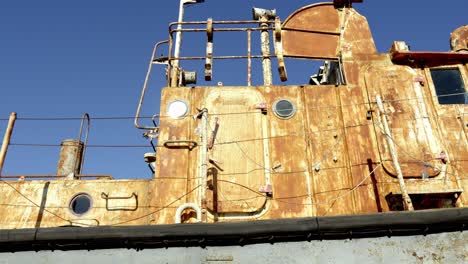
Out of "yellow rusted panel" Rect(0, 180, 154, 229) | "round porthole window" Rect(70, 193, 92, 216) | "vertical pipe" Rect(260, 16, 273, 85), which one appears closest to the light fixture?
"vertical pipe" Rect(260, 16, 273, 85)

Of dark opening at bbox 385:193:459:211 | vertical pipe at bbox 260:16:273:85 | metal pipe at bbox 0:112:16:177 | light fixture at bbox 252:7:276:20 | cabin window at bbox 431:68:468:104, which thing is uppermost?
light fixture at bbox 252:7:276:20

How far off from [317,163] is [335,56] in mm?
2494

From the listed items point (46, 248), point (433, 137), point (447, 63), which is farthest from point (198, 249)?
point (447, 63)

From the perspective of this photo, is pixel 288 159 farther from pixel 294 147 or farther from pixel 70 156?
pixel 70 156

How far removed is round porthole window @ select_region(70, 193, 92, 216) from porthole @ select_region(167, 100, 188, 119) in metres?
2.02

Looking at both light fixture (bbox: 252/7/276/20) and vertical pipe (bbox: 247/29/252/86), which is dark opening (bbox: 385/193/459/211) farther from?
light fixture (bbox: 252/7/276/20)

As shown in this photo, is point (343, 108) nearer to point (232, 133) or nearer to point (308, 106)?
point (308, 106)

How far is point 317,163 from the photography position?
6324 millimetres

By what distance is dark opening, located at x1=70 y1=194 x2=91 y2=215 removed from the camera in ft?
20.7

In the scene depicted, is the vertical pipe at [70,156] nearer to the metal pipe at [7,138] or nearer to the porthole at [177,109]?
the metal pipe at [7,138]

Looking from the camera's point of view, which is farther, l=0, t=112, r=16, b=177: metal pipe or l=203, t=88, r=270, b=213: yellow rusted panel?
l=203, t=88, r=270, b=213: yellow rusted panel

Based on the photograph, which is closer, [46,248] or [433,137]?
[46,248]

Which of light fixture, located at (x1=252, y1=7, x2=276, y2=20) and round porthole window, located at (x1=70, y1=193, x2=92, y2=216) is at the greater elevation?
light fixture, located at (x1=252, y1=7, x2=276, y2=20)

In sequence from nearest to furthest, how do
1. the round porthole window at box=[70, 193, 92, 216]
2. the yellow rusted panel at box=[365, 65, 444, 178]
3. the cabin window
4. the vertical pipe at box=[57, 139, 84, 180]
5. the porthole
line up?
1. the yellow rusted panel at box=[365, 65, 444, 178]
2. the round porthole window at box=[70, 193, 92, 216]
3. the porthole
4. the cabin window
5. the vertical pipe at box=[57, 139, 84, 180]
